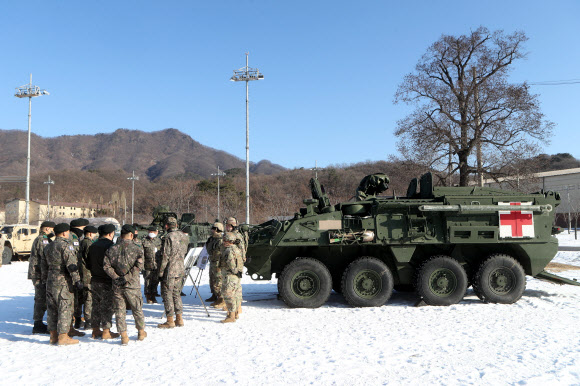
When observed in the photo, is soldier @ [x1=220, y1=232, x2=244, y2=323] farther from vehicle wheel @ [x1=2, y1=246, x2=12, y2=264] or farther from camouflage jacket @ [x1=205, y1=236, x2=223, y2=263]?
vehicle wheel @ [x1=2, y1=246, x2=12, y2=264]

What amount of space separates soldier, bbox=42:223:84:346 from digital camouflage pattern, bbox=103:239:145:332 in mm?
525

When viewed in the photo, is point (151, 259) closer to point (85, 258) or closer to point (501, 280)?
point (85, 258)

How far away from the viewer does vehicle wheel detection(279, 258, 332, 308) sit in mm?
8531

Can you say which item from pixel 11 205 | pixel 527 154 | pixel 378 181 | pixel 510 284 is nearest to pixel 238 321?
pixel 378 181

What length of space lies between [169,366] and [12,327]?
3539 millimetres

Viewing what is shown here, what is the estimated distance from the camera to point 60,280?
641 centimetres

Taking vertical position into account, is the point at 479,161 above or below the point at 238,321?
above

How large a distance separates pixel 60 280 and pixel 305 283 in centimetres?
397

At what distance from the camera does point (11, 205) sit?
54.2 metres

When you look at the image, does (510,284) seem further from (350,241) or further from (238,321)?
(238,321)

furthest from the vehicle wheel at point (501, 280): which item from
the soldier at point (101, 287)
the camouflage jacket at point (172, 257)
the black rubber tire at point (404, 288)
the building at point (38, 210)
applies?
the building at point (38, 210)

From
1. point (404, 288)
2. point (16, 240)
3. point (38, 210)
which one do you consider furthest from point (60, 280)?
point (38, 210)

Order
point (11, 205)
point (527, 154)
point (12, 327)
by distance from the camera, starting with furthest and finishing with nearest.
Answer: point (11, 205), point (527, 154), point (12, 327)

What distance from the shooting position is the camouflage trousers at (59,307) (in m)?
6.31
